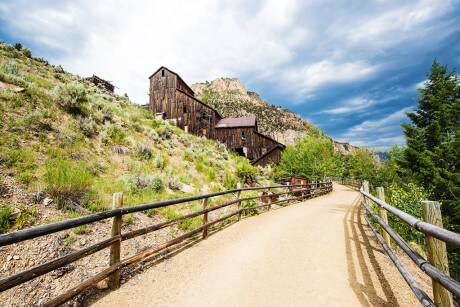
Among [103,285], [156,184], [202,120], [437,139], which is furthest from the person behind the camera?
[202,120]

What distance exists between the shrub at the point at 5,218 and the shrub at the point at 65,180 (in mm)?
1156

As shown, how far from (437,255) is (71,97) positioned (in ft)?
51.3

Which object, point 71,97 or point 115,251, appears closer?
point 115,251

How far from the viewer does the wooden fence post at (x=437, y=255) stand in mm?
2668

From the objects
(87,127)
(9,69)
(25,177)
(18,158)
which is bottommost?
(25,177)

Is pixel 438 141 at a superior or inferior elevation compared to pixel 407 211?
superior

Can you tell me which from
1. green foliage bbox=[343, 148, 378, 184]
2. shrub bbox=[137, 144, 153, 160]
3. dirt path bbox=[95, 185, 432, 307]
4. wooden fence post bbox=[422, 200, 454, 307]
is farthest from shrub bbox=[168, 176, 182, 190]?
green foliage bbox=[343, 148, 378, 184]

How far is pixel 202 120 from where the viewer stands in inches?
1538

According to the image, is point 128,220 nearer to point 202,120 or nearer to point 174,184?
point 174,184

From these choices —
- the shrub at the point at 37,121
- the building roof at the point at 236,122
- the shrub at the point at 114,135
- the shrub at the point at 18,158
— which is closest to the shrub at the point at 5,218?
the shrub at the point at 18,158

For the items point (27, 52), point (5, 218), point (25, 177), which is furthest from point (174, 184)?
point (27, 52)

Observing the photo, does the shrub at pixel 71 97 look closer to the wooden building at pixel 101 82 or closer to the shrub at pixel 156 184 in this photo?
the shrub at pixel 156 184

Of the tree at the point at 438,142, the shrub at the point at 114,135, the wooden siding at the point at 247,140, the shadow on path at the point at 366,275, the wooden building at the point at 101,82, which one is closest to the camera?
the shadow on path at the point at 366,275

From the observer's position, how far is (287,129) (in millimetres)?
99438
